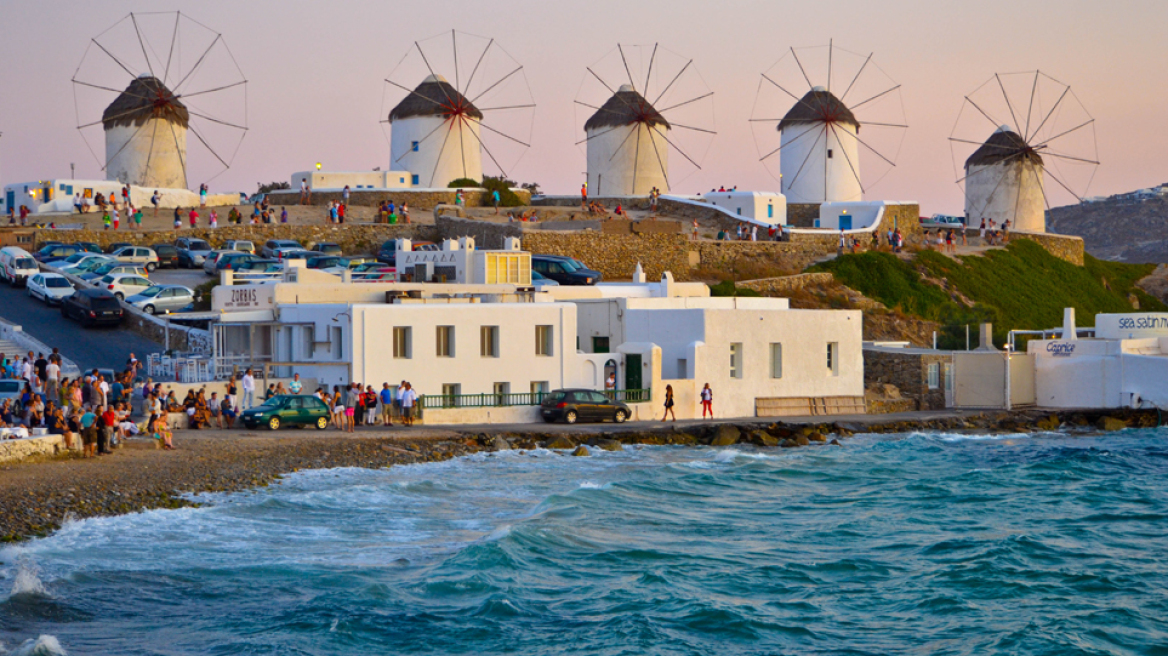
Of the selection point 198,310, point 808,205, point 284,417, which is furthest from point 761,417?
point 808,205

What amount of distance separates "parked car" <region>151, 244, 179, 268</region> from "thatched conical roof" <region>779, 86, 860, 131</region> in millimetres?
43910

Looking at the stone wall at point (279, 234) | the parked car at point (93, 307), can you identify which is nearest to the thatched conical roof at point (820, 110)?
the stone wall at point (279, 234)

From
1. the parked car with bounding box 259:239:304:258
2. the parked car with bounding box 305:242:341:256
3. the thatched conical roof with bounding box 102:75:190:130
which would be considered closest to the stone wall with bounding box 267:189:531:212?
the thatched conical roof with bounding box 102:75:190:130

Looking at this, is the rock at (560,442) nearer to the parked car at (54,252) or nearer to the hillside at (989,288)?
the hillside at (989,288)

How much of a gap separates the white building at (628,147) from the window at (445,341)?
45.8 m

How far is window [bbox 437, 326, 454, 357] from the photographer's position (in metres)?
35.5

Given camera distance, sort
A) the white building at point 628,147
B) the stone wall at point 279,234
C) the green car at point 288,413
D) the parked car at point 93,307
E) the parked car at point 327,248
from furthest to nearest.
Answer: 1. the white building at point 628,147
2. the stone wall at point 279,234
3. the parked car at point 327,248
4. the parked car at point 93,307
5. the green car at point 288,413

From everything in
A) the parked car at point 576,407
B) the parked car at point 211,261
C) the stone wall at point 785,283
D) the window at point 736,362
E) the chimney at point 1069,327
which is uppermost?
the parked car at point 211,261

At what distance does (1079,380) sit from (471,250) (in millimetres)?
21767

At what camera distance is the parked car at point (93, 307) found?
41.1 metres

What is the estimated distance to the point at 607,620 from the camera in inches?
A: 749

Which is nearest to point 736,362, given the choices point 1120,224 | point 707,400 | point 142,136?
point 707,400

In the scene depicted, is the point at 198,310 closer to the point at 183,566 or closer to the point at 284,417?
the point at 284,417

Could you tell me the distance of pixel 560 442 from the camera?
33188 millimetres
